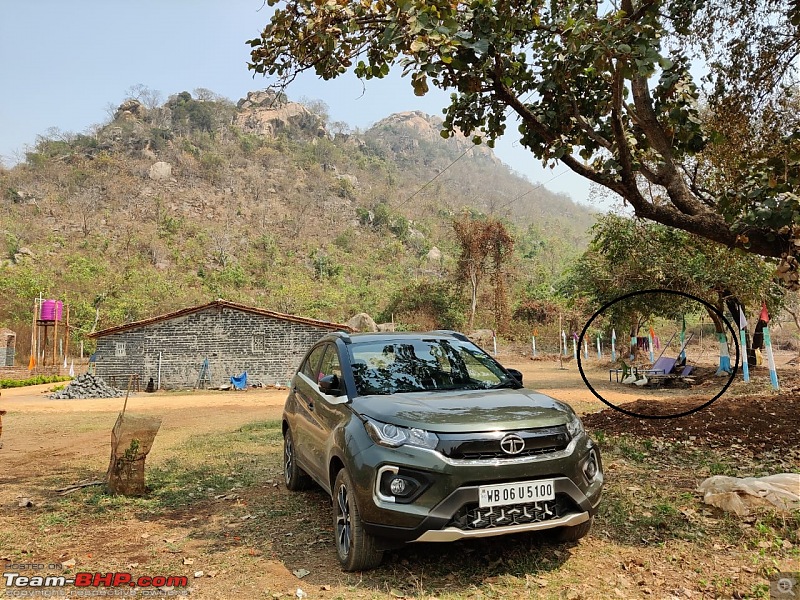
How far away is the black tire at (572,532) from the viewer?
4230 mm

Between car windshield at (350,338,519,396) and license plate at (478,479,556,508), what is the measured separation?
1232 mm

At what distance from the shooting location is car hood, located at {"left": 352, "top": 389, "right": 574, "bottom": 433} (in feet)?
12.5

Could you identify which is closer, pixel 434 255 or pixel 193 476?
pixel 193 476

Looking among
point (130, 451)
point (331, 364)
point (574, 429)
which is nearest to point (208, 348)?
point (130, 451)

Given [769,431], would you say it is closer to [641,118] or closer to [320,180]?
[641,118]

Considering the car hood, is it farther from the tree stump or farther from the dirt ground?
the tree stump

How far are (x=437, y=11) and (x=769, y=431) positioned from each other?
6850 millimetres

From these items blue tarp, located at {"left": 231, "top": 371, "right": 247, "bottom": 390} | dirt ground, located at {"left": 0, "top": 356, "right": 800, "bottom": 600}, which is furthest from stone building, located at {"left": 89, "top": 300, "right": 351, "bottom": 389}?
dirt ground, located at {"left": 0, "top": 356, "right": 800, "bottom": 600}

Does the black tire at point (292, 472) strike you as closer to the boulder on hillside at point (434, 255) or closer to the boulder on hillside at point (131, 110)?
the boulder on hillside at point (434, 255)

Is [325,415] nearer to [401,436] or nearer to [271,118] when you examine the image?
[401,436]

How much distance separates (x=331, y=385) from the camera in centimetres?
475

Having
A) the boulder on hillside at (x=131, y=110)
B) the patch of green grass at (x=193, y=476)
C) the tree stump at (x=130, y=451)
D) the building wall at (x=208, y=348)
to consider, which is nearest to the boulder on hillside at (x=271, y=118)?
the boulder on hillside at (x=131, y=110)

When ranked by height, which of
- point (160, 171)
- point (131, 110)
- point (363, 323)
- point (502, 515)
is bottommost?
point (502, 515)

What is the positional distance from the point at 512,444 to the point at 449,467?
448 mm
